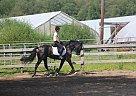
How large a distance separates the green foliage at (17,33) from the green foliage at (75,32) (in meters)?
4.01

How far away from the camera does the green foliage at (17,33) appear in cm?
3503

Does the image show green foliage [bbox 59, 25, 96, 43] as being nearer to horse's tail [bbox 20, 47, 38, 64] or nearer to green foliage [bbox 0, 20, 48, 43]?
green foliage [bbox 0, 20, 48, 43]

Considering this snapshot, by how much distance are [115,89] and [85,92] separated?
43.3 inches

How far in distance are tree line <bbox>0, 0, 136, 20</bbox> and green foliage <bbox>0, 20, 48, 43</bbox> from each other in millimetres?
69329

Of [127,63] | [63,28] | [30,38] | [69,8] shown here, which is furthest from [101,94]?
[69,8]

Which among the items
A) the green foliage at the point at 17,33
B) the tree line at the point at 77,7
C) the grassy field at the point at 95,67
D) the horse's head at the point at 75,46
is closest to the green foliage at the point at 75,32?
the green foliage at the point at 17,33

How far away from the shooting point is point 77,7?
134 metres

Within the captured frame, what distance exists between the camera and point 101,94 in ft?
33.4

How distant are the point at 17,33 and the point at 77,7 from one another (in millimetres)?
99440

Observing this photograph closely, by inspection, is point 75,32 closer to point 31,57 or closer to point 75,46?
point 75,46

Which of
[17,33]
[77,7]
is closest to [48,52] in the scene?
[17,33]

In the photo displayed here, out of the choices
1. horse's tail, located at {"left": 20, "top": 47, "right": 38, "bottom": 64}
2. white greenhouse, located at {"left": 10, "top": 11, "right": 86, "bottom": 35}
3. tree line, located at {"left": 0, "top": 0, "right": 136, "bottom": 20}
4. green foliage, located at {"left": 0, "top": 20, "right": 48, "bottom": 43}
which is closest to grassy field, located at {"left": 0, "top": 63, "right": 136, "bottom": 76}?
horse's tail, located at {"left": 20, "top": 47, "right": 38, "bottom": 64}

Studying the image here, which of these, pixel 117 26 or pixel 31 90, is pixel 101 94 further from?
pixel 117 26

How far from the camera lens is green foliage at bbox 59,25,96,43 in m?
41.4
